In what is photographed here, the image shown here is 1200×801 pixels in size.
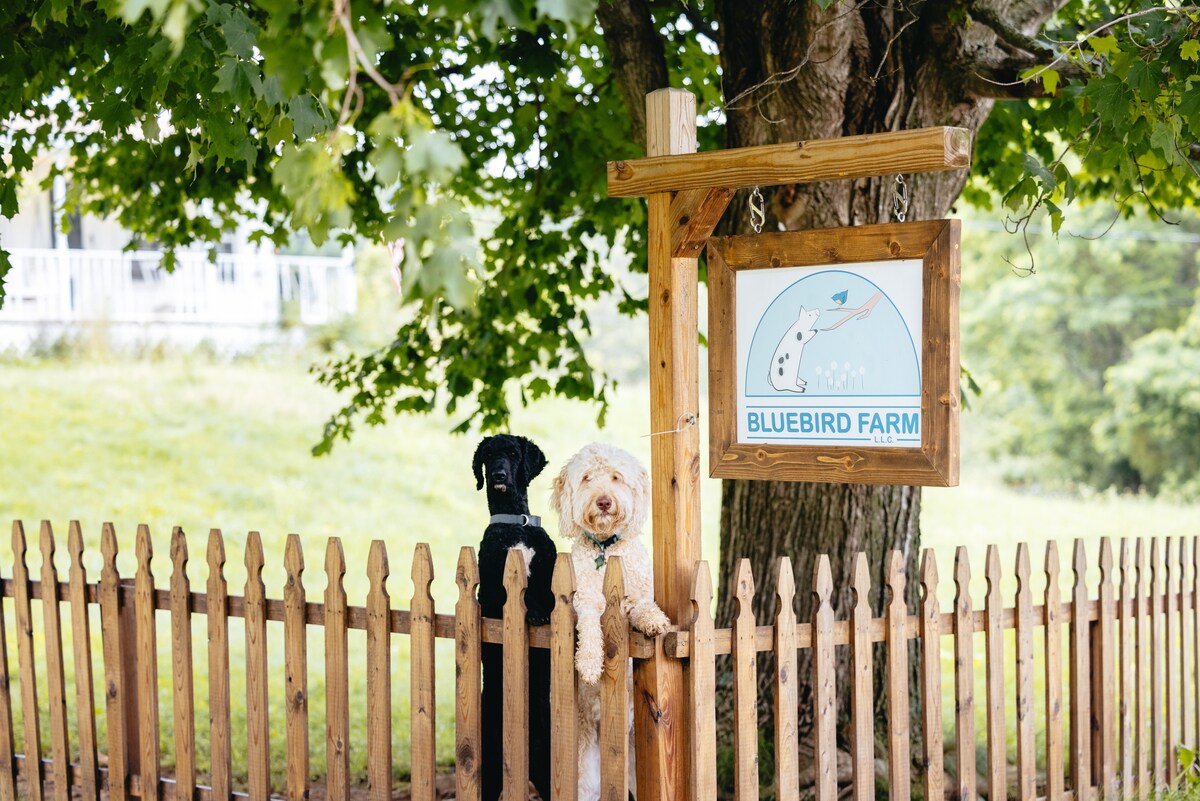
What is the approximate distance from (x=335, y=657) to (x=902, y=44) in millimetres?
Answer: 3465

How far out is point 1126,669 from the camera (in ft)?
17.7

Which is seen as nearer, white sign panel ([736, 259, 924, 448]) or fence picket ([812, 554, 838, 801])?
white sign panel ([736, 259, 924, 448])

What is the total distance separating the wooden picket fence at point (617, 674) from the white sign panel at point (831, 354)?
52 cm

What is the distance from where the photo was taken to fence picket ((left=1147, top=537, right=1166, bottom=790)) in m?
5.54

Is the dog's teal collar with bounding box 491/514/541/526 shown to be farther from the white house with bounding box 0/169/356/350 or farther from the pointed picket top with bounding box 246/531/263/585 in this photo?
the white house with bounding box 0/169/356/350

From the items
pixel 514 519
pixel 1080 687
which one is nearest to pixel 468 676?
pixel 514 519

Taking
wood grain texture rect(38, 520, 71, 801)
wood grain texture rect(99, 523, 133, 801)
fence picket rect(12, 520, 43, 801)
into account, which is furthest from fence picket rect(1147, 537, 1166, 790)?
fence picket rect(12, 520, 43, 801)

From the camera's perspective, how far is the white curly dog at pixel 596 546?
3754mm

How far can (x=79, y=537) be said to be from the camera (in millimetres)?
4973

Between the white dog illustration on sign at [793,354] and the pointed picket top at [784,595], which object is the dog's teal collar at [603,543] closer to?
the pointed picket top at [784,595]

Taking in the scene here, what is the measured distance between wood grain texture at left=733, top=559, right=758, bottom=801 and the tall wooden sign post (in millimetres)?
165

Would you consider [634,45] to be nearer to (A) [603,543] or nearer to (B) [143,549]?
(A) [603,543]

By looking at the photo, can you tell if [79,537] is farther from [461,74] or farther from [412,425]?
[412,425]

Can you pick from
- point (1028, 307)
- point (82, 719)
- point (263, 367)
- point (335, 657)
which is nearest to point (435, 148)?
point (335, 657)
